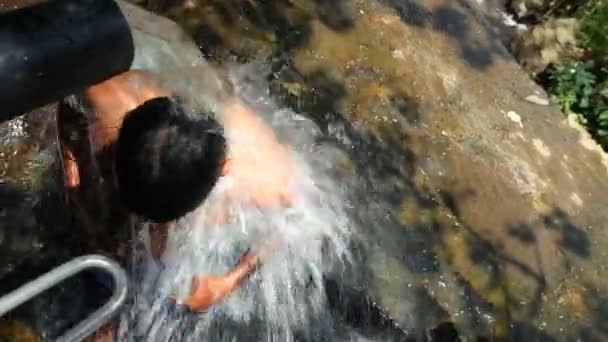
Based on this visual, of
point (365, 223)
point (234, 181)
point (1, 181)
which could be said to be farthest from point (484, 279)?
point (1, 181)

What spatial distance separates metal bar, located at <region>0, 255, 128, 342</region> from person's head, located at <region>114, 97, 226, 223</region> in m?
0.35

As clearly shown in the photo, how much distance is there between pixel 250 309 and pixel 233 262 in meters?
0.23

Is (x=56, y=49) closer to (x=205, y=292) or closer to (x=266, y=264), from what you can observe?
(x=205, y=292)

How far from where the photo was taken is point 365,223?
3.88m

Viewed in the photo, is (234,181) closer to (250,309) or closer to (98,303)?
(250,309)

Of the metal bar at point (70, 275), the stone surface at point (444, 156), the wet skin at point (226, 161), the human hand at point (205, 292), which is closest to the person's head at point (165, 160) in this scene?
the wet skin at point (226, 161)

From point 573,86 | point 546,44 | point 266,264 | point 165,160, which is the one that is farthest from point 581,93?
point 165,160

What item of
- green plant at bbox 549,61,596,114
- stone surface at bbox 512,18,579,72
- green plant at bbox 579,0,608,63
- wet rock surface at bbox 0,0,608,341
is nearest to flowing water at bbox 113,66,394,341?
wet rock surface at bbox 0,0,608,341

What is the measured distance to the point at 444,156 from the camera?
4.22m

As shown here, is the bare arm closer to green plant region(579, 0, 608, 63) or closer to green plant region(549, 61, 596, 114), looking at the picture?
green plant region(549, 61, 596, 114)

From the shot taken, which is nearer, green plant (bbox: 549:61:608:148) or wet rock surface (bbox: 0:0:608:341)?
wet rock surface (bbox: 0:0:608:341)

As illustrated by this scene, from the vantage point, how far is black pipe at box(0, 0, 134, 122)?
192cm

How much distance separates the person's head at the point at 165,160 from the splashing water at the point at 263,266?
53 centimetres

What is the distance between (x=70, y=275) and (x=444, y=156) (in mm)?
2435
